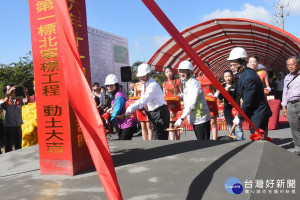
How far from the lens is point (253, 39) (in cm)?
1365

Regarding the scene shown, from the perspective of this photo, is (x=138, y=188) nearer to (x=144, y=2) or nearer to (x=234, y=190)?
(x=234, y=190)

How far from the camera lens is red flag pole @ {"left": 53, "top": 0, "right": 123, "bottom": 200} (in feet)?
4.63

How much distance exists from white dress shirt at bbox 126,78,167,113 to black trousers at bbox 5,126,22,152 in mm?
2941

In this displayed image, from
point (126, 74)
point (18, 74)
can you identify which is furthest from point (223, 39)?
point (18, 74)

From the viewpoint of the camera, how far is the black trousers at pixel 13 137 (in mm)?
5547

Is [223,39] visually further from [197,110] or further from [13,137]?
[13,137]

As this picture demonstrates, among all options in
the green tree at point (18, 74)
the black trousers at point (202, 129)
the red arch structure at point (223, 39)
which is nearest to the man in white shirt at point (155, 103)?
the black trousers at point (202, 129)

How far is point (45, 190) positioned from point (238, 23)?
10.7 m

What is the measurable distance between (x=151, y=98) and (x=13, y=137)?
3269 millimetres

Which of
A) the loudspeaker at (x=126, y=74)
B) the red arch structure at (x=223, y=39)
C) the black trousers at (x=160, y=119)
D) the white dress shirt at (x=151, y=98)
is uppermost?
the red arch structure at (x=223, y=39)

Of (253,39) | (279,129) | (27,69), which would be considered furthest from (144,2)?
(27,69)

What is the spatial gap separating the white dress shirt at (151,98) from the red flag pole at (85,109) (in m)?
2.23

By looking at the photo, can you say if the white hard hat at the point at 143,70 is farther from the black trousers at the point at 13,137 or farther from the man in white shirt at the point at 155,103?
the black trousers at the point at 13,137

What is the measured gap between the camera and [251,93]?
3215 mm
